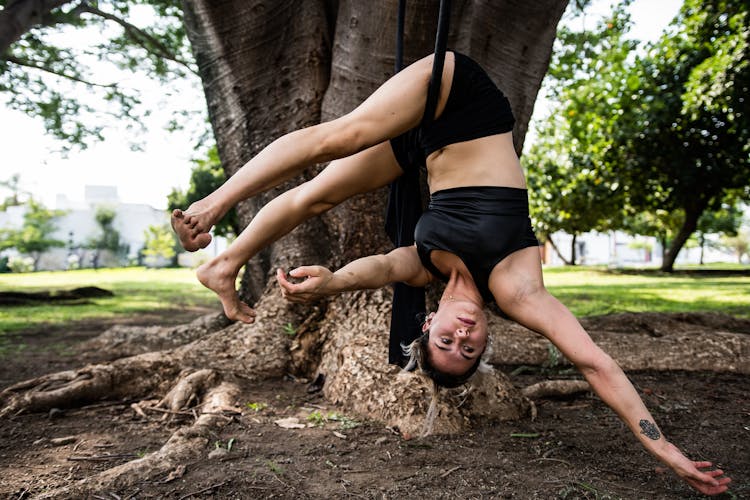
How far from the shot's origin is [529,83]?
4949 millimetres

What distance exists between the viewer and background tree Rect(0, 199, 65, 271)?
33062 mm

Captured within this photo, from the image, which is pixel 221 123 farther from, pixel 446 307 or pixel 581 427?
Answer: pixel 581 427

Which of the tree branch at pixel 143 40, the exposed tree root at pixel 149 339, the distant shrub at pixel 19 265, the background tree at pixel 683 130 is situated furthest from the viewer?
the distant shrub at pixel 19 265

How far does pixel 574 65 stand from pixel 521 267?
27.2 ft

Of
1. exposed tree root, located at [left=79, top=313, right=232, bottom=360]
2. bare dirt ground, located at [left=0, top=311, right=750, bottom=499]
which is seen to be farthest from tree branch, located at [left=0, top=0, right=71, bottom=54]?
bare dirt ground, located at [left=0, top=311, right=750, bottom=499]

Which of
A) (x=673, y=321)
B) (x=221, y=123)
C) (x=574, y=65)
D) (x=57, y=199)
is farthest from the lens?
(x=57, y=199)

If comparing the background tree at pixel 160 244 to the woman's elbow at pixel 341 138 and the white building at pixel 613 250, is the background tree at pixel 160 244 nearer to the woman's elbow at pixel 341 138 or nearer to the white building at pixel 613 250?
the white building at pixel 613 250

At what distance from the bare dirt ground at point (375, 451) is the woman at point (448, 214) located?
477mm

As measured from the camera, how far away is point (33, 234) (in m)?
34.1

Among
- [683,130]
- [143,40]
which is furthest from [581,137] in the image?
[143,40]

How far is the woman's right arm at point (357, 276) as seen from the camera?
99.5 inches

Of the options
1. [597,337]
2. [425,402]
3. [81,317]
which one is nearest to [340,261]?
[425,402]

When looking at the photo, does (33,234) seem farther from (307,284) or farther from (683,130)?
(307,284)

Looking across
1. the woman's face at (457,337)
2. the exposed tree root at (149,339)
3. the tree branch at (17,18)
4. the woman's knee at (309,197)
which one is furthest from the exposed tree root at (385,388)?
the tree branch at (17,18)
